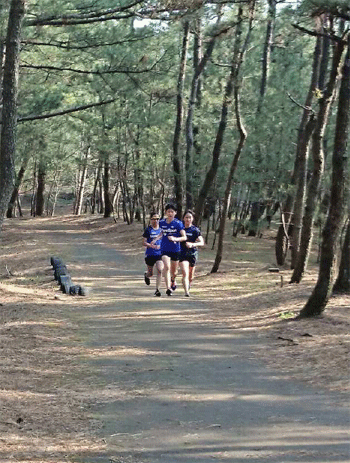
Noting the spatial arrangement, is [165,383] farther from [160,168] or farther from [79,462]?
[160,168]

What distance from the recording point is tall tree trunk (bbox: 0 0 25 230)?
1111 centimetres

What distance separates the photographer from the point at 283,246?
70.2 ft

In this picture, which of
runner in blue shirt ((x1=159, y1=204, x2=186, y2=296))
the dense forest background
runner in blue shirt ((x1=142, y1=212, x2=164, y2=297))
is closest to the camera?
the dense forest background

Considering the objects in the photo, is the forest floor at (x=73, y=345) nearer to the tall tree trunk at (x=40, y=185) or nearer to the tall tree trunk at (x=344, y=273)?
the tall tree trunk at (x=344, y=273)

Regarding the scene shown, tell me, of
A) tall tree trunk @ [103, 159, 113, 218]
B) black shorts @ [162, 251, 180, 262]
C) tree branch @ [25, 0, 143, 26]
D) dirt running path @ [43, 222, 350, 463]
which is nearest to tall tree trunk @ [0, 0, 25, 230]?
tree branch @ [25, 0, 143, 26]

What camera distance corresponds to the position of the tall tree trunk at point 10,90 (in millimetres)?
11109

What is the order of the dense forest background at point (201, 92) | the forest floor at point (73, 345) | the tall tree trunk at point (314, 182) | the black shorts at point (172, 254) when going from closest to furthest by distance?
the forest floor at point (73, 345) → the dense forest background at point (201, 92) → the black shorts at point (172, 254) → the tall tree trunk at point (314, 182)

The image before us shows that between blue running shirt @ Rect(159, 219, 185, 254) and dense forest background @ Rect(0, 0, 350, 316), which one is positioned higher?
dense forest background @ Rect(0, 0, 350, 316)

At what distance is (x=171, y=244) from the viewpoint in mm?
13102

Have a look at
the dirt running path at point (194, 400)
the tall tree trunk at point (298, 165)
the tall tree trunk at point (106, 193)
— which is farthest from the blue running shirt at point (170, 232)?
the tall tree trunk at point (106, 193)

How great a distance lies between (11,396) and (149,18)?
25.6 ft

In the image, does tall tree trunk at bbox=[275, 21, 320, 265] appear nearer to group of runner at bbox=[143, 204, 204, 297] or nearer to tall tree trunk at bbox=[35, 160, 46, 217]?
group of runner at bbox=[143, 204, 204, 297]

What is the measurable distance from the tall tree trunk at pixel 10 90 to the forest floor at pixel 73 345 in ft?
8.22

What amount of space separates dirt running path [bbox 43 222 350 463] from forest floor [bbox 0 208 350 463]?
237mm
